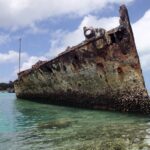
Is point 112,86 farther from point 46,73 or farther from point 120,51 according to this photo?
point 46,73

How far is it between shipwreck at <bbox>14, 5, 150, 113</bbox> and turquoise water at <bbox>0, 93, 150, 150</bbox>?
867 mm

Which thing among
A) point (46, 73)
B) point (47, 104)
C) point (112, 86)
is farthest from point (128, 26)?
point (47, 104)

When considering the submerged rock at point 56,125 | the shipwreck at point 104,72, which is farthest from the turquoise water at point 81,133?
the shipwreck at point 104,72

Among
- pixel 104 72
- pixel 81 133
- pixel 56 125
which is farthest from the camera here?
pixel 104 72

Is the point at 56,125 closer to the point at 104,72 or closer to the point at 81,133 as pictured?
the point at 81,133

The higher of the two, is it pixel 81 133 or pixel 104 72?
pixel 104 72

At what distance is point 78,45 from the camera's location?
48.1 feet

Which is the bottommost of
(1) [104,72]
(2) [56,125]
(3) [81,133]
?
(3) [81,133]

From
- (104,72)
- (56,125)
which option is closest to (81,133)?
(56,125)

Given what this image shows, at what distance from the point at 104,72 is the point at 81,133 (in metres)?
5.04

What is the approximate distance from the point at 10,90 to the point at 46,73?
32.4 metres

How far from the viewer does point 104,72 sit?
1379 cm

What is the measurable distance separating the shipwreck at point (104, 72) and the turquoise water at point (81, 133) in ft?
2.84

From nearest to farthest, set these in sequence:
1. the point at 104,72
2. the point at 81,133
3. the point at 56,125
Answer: the point at 81,133 < the point at 56,125 < the point at 104,72
